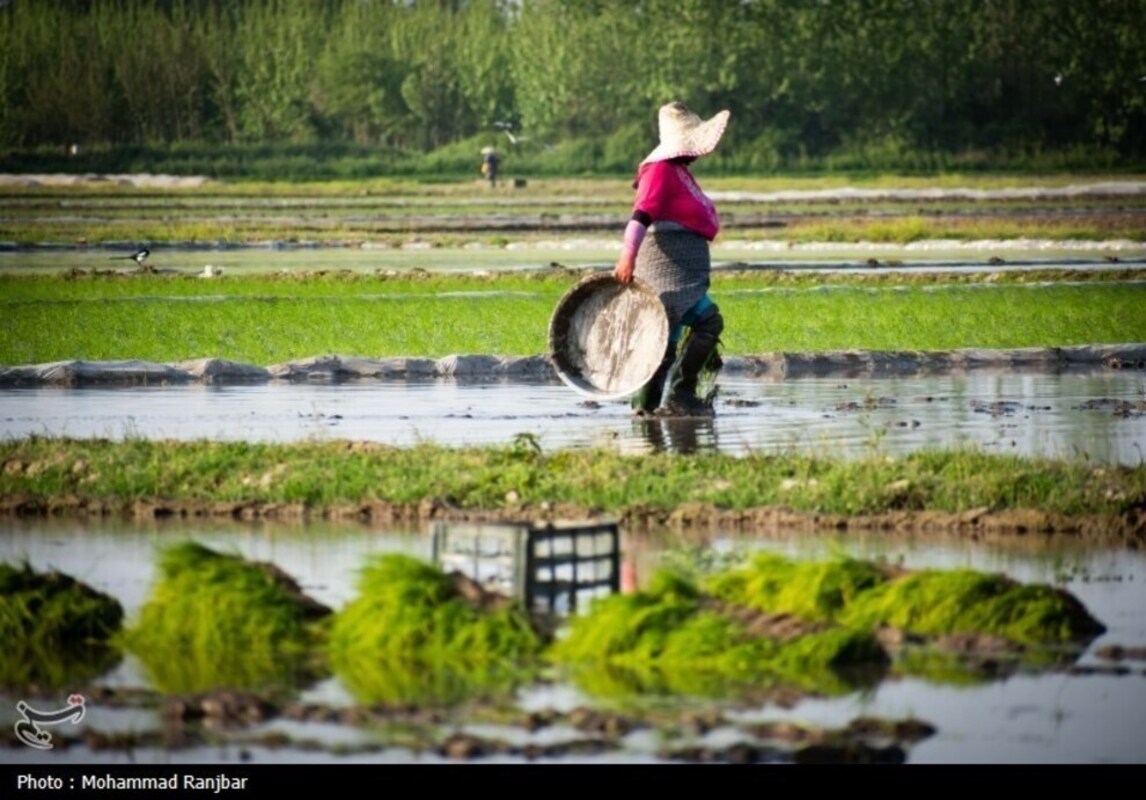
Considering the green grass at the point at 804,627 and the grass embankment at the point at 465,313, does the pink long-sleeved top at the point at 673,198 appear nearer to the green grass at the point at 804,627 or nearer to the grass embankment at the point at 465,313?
the green grass at the point at 804,627

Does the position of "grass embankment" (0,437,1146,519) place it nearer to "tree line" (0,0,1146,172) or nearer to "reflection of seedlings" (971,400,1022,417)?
"reflection of seedlings" (971,400,1022,417)

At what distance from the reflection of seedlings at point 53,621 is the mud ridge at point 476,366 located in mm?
10445

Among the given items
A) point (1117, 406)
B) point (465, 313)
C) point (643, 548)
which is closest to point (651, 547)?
point (643, 548)

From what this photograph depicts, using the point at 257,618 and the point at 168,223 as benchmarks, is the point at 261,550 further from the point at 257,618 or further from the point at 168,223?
the point at 168,223

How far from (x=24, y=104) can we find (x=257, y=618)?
108 meters

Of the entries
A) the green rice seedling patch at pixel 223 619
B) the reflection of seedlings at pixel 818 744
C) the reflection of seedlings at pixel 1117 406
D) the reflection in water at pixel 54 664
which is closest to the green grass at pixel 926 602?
the reflection of seedlings at pixel 818 744

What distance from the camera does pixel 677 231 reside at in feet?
52.5

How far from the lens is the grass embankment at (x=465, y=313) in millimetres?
23500

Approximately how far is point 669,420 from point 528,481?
13.3 feet

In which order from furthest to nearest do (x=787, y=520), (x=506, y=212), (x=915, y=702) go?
(x=506, y=212), (x=787, y=520), (x=915, y=702)

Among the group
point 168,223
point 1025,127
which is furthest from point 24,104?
point 168,223

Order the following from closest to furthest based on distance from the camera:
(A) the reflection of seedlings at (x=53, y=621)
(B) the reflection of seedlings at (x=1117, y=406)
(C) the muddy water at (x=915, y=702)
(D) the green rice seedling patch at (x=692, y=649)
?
(C) the muddy water at (x=915, y=702)
(D) the green rice seedling patch at (x=692, y=649)
(A) the reflection of seedlings at (x=53, y=621)
(B) the reflection of seedlings at (x=1117, y=406)

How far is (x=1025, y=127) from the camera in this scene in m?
95.6

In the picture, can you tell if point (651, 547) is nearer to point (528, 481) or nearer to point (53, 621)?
point (528, 481)
